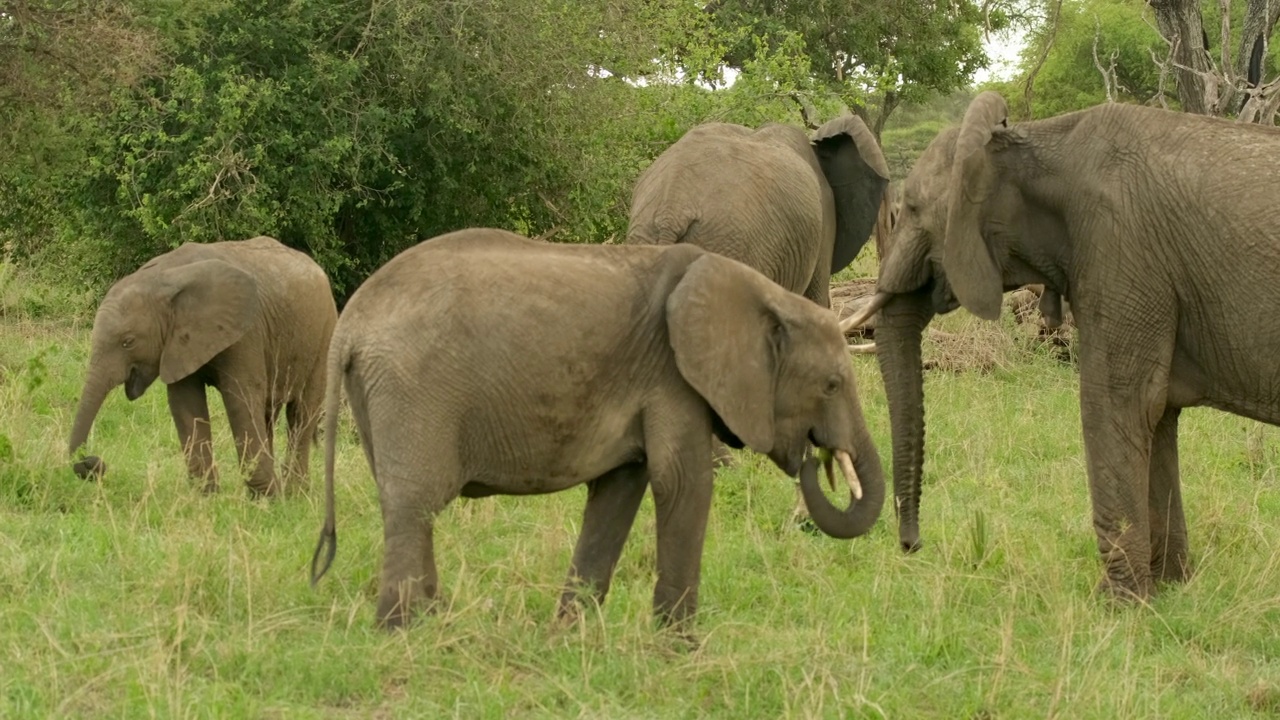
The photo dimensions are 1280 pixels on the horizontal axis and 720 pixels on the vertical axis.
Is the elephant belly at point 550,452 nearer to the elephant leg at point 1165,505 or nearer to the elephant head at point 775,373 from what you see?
the elephant head at point 775,373

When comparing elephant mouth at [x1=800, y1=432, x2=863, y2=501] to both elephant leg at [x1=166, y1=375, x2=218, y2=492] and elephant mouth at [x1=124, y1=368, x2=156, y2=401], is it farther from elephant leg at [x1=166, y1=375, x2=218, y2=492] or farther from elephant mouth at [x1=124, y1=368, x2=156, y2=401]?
elephant mouth at [x1=124, y1=368, x2=156, y2=401]

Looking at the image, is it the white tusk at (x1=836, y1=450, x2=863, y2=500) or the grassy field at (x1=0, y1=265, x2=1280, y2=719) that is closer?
the grassy field at (x1=0, y1=265, x2=1280, y2=719)

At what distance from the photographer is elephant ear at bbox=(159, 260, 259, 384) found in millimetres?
8281

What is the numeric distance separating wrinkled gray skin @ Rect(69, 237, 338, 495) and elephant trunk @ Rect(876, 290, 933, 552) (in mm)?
2973

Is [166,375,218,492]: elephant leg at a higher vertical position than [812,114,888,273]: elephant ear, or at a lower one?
lower

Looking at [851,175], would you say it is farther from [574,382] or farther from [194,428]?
[574,382]

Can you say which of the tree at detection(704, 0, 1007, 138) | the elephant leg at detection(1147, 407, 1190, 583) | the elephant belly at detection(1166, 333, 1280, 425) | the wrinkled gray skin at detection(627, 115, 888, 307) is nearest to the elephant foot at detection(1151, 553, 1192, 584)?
the elephant leg at detection(1147, 407, 1190, 583)

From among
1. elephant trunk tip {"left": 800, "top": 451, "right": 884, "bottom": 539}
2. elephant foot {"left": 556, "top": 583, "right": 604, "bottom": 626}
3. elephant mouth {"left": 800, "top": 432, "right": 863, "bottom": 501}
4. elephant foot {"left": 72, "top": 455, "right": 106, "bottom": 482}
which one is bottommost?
elephant foot {"left": 72, "top": 455, "right": 106, "bottom": 482}

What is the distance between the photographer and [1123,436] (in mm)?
6520

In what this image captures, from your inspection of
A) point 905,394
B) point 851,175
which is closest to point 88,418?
point 905,394

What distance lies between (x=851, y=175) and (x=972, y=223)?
4.07 metres

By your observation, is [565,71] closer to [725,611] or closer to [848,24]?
[725,611]

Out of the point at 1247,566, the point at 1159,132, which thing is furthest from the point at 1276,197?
the point at 1247,566

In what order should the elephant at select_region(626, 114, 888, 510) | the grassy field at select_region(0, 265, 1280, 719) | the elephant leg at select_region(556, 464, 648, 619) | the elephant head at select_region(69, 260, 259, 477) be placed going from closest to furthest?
the grassy field at select_region(0, 265, 1280, 719) → the elephant leg at select_region(556, 464, 648, 619) → the elephant head at select_region(69, 260, 259, 477) → the elephant at select_region(626, 114, 888, 510)
